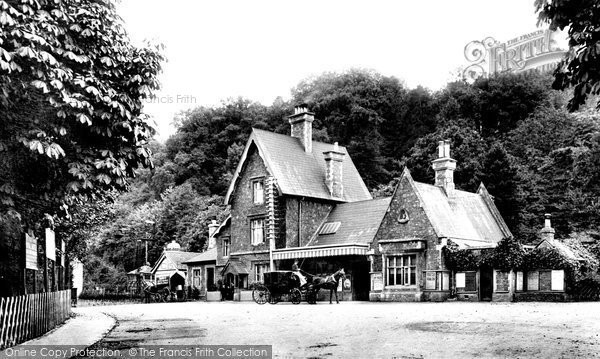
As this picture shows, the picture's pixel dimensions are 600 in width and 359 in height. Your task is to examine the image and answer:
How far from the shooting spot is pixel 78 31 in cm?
1138

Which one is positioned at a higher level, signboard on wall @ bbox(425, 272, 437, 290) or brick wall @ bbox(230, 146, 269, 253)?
brick wall @ bbox(230, 146, 269, 253)

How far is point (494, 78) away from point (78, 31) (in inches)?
2304

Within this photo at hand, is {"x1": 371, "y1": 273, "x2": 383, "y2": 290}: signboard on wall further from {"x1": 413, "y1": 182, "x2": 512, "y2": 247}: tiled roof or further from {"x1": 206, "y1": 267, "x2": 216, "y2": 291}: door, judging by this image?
{"x1": 206, "y1": 267, "x2": 216, "y2": 291}: door

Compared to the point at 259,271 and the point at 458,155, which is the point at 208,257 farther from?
the point at 458,155

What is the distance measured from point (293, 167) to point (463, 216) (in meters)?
11.1

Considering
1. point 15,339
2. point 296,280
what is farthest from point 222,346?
point 296,280

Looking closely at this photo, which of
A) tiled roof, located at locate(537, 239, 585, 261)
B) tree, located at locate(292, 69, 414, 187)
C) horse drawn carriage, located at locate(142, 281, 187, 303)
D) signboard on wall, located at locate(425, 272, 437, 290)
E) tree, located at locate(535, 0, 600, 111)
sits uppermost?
tree, located at locate(292, 69, 414, 187)

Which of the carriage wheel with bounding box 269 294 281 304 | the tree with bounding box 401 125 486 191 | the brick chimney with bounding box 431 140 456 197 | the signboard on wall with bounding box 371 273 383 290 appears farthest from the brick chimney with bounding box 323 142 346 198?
the tree with bounding box 401 125 486 191

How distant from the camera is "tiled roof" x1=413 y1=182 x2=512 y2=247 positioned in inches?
1284

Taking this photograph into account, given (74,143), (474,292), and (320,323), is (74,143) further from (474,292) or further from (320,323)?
(474,292)

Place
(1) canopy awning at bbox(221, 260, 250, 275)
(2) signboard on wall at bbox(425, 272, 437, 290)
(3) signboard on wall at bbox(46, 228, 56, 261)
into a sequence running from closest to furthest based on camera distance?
(3) signboard on wall at bbox(46, 228, 56, 261), (2) signboard on wall at bbox(425, 272, 437, 290), (1) canopy awning at bbox(221, 260, 250, 275)

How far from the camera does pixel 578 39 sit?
8.07m

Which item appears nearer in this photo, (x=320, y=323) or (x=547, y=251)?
(x=320, y=323)

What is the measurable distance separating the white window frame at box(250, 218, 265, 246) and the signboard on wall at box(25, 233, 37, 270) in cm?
2501
